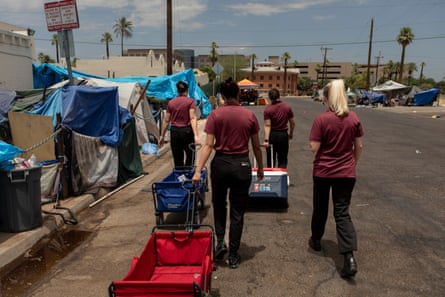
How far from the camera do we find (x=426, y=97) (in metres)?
39.0

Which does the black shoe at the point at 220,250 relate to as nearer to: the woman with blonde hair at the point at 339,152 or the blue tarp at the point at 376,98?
the woman with blonde hair at the point at 339,152

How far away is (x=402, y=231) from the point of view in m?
5.10

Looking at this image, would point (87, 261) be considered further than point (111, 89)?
No

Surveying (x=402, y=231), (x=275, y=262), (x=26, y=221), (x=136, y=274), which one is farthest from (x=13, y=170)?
(x=402, y=231)

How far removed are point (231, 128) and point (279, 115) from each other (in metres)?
2.78

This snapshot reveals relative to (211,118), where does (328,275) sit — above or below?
below

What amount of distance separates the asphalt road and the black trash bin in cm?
79

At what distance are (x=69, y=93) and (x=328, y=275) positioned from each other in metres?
5.69

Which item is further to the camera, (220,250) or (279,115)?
(279,115)

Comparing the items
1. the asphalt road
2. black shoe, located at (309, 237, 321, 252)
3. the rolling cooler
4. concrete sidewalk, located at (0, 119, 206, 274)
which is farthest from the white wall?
black shoe, located at (309, 237, 321, 252)

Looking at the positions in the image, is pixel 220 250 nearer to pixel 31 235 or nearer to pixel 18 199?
pixel 31 235

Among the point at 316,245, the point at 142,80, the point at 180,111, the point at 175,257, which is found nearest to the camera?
the point at 175,257

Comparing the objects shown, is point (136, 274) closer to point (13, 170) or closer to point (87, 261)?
point (87, 261)

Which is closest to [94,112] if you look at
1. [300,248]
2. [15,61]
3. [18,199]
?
[18,199]
